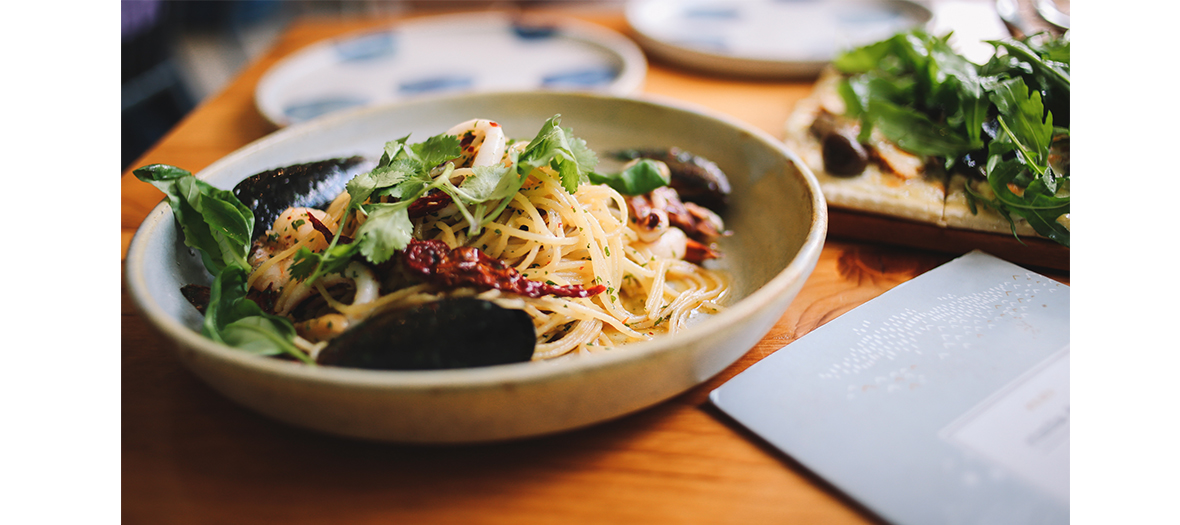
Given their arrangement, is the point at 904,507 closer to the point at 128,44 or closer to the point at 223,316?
the point at 223,316

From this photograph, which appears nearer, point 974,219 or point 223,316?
point 223,316

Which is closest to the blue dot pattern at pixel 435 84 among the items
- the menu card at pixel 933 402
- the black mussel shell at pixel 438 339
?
the black mussel shell at pixel 438 339

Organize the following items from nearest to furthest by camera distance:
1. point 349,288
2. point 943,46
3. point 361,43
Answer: point 349,288 → point 943,46 → point 361,43

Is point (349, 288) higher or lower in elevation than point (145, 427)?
higher

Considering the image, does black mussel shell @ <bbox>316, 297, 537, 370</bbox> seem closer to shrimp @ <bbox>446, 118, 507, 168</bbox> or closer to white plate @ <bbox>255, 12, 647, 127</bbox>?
shrimp @ <bbox>446, 118, 507, 168</bbox>

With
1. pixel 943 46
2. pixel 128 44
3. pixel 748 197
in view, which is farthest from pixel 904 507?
pixel 128 44

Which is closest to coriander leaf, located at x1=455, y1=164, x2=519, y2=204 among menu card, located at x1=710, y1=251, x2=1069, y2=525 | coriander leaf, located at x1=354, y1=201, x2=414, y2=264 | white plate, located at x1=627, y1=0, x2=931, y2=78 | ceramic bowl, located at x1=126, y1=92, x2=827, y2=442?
coriander leaf, located at x1=354, y1=201, x2=414, y2=264
